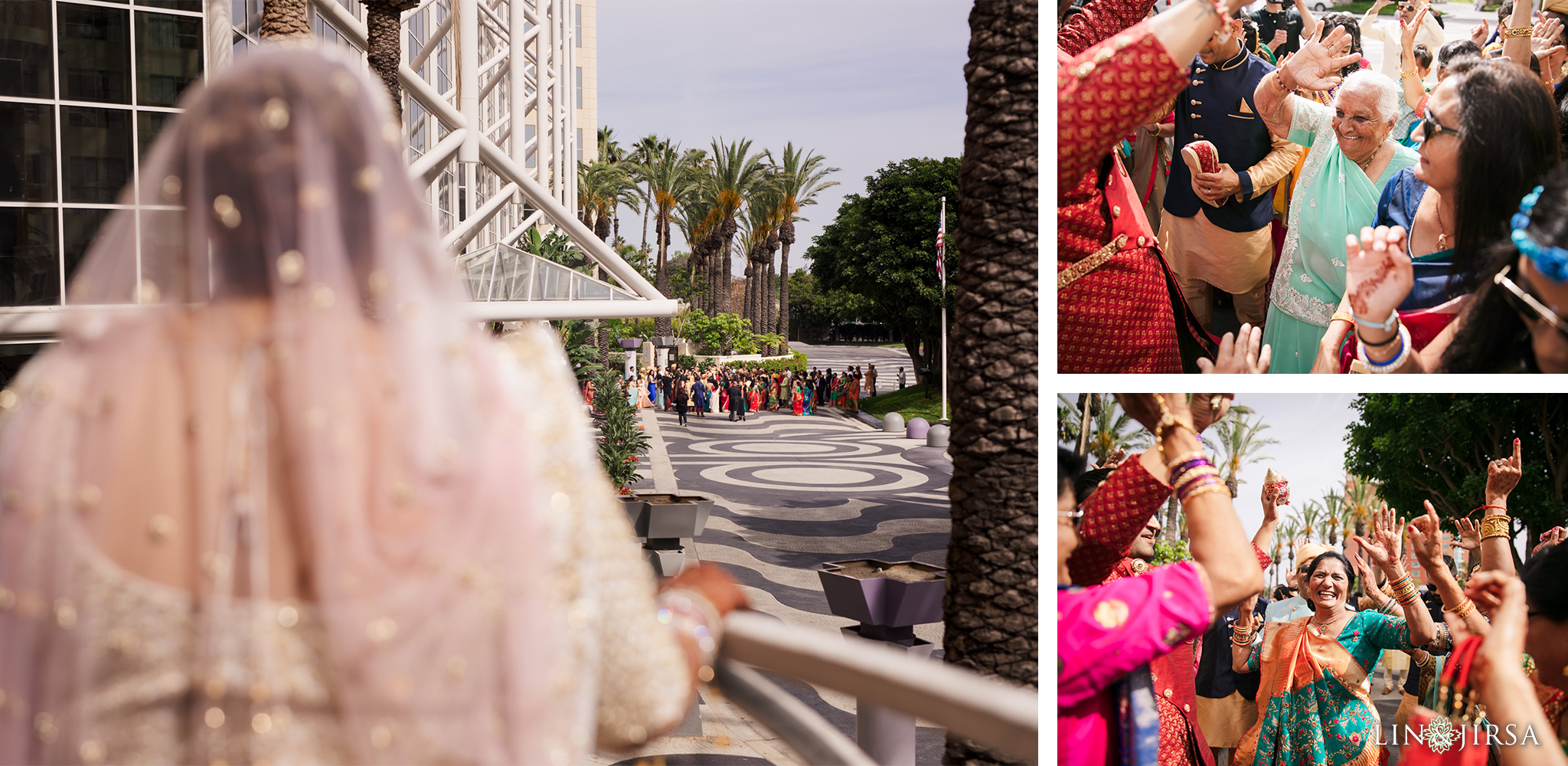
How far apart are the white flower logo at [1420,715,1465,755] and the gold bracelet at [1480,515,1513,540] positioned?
481mm

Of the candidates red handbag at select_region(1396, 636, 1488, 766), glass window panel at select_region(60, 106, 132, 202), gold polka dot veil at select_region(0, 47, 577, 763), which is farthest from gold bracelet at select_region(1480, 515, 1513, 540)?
glass window panel at select_region(60, 106, 132, 202)

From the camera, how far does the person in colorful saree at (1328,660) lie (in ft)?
8.63

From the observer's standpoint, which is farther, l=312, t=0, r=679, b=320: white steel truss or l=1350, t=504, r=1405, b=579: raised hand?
l=312, t=0, r=679, b=320: white steel truss

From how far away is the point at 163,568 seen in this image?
1.08m

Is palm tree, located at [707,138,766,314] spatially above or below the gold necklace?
above

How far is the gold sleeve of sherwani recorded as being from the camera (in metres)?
2.42

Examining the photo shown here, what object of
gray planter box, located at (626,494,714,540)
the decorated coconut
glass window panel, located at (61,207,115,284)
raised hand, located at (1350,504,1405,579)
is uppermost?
glass window panel, located at (61,207,115,284)

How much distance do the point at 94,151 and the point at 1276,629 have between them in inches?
455

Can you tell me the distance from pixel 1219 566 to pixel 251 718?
1.65 m

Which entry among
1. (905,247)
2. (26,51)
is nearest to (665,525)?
(26,51)

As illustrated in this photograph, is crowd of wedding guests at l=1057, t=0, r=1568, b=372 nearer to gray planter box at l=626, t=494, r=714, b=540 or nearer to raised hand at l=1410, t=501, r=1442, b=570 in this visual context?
raised hand at l=1410, t=501, r=1442, b=570

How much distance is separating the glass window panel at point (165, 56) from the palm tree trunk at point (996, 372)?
1034 cm

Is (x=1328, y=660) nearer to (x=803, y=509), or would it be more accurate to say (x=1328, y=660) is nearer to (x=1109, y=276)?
(x=1109, y=276)

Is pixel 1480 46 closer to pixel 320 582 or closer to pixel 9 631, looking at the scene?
pixel 320 582
